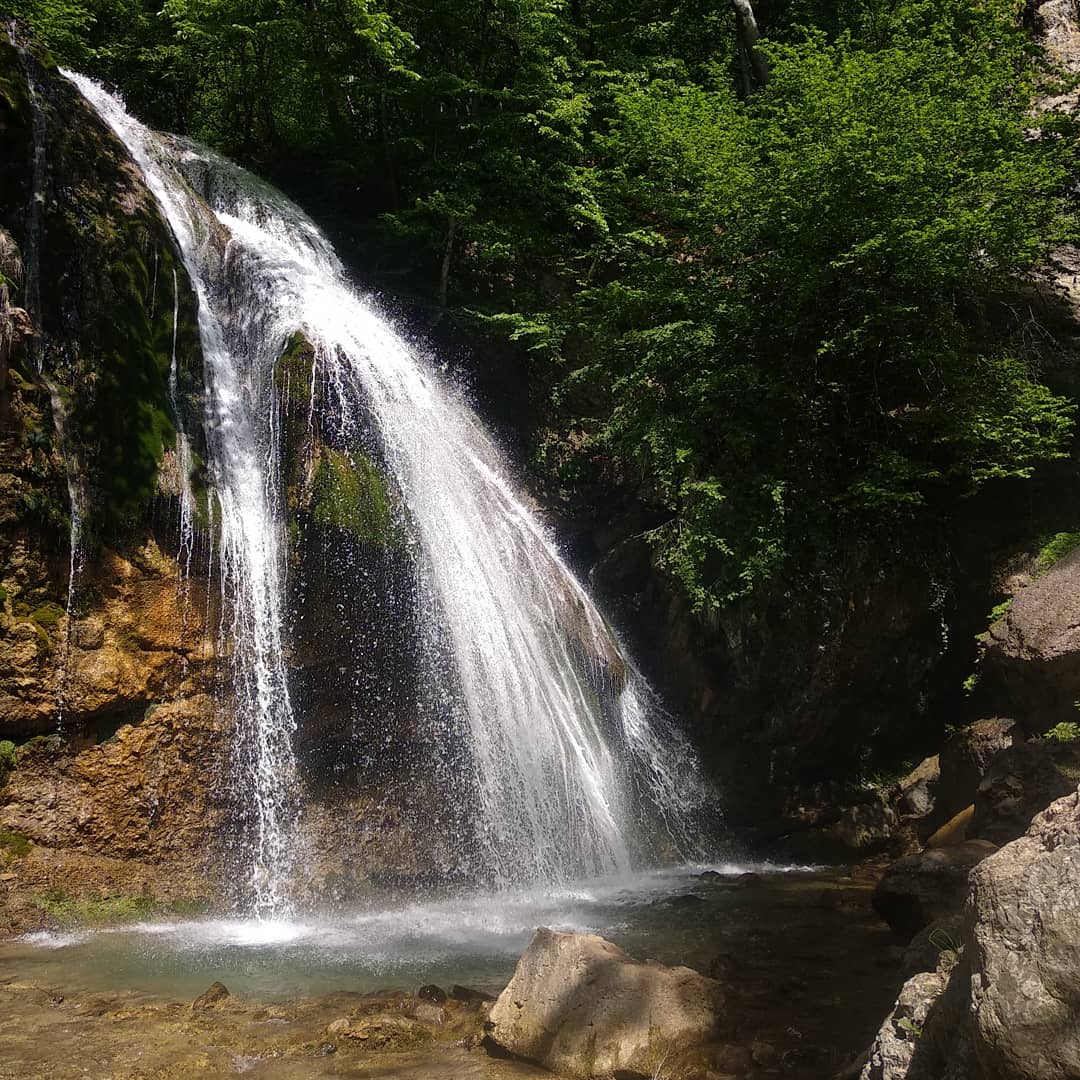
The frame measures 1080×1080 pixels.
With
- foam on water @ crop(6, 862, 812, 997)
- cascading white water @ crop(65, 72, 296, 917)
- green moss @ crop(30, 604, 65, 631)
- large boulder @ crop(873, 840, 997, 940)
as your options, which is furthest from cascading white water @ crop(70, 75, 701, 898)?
large boulder @ crop(873, 840, 997, 940)

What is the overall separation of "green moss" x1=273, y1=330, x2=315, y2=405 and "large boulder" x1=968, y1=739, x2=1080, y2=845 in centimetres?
709

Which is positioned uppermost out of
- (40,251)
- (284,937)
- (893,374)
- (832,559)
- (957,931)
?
(40,251)

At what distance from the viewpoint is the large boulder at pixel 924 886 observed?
5.72m

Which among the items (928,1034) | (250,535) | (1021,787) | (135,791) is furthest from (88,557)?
(1021,787)

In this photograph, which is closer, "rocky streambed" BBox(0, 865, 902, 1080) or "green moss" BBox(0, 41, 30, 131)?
"rocky streambed" BBox(0, 865, 902, 1080)

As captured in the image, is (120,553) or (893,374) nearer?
(120,553)

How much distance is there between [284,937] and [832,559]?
22.3 ft

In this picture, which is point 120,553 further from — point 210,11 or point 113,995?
point 210,11

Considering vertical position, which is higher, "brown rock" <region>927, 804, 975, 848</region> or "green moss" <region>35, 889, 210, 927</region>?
"green moss" <region>35, 889, 210, 927</region>

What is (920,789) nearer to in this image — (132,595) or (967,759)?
(967,759)

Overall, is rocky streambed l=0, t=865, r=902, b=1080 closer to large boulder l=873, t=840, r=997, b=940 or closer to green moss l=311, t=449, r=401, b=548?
large boulder l=873, t=840, r=997, b=940

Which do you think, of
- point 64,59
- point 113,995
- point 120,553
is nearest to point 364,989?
point 113,995

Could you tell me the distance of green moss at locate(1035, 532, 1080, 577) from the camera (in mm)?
9555

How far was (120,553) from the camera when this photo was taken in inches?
282
